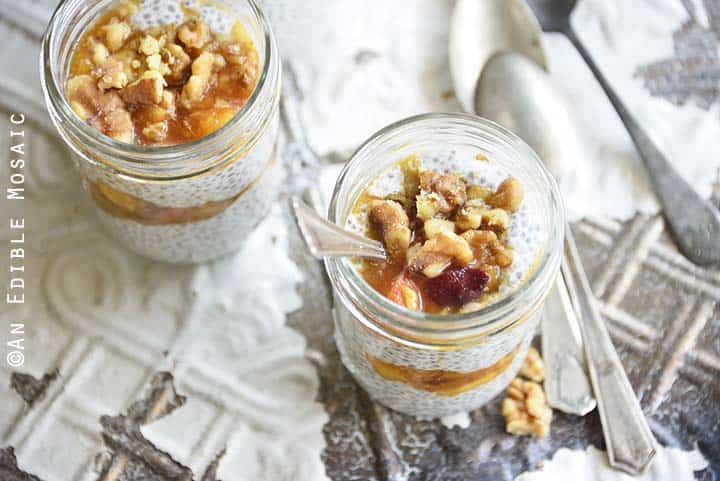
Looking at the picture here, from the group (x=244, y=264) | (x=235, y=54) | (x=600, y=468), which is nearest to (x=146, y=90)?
(x=235, y=54)

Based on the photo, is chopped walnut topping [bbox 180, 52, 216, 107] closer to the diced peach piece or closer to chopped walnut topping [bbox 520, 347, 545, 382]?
the diced peach piece

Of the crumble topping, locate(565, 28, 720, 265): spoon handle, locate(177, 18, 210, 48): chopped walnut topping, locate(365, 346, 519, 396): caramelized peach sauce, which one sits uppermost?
locate(565, 28, 720, 265): spoon handle

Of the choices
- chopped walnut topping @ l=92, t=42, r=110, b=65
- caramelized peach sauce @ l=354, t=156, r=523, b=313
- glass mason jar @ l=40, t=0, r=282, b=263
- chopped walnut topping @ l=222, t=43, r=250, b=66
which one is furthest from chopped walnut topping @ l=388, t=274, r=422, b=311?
chopped walnut topping @ l=92, t=42, r=110, b=65

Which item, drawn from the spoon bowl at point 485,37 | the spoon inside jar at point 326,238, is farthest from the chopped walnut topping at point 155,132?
the spoon bowl at point 485,37

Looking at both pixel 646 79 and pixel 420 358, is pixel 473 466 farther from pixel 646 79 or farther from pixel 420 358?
pixel 646 79

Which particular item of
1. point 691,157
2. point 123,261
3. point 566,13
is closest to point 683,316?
point 691,157
